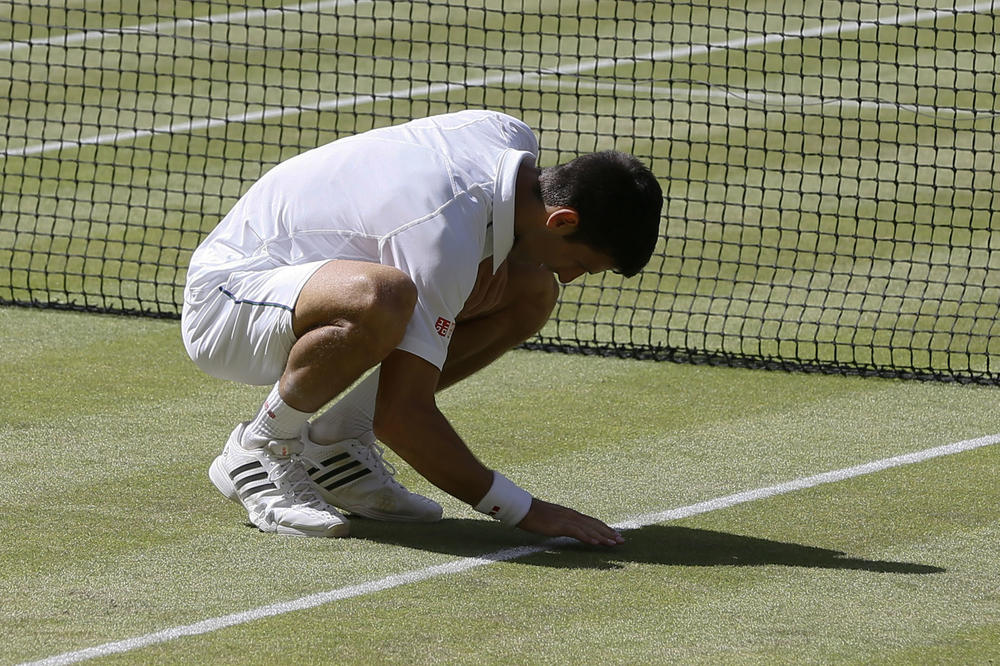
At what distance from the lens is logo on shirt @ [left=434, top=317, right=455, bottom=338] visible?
15.8ft

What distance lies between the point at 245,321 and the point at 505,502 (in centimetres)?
92

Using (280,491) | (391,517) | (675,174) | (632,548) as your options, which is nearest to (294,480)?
(280,491)

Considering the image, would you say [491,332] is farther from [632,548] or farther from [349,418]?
[632,548]

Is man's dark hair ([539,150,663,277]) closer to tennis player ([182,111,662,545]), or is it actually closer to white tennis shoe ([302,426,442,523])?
tennis player ([182,111,662,545])

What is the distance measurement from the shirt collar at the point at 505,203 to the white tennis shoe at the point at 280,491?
84 cm


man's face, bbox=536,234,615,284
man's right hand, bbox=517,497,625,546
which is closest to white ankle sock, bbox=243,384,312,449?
man's right hand, bbox=517,497,625,546

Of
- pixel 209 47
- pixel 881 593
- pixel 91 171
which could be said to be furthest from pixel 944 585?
pixel 209 47

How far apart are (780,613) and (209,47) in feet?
37.7

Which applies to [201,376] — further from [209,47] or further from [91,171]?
[209,47]

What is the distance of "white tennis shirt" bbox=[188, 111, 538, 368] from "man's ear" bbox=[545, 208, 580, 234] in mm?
137

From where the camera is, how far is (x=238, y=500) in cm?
523

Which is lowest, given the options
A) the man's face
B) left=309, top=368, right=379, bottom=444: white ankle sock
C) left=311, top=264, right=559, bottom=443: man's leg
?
left=309, top=368, right=379, bottom=444: white ankle sock

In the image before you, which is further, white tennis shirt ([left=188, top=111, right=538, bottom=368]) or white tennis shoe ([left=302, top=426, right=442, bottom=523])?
white tennis shoe ([left=302, top=426, right=442, bottom=523])

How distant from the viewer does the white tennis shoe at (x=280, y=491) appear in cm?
503
